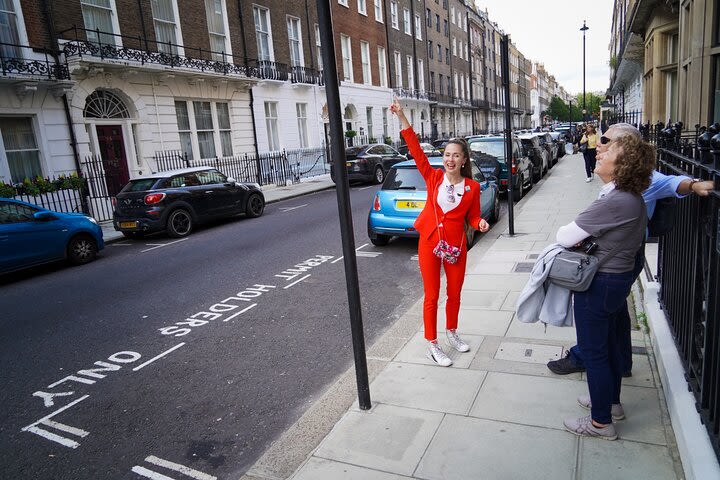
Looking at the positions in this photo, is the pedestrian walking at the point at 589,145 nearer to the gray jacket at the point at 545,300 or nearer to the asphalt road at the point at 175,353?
the asphalt road at the point at 175,353

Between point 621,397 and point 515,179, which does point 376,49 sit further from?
point 621,397

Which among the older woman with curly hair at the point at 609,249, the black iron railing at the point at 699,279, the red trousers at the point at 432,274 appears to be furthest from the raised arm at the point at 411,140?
the black iron railing at the point at 699,279

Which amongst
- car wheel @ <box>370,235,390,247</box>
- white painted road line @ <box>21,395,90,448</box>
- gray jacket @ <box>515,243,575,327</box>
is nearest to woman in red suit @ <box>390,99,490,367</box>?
gray jacket @ <box>515,243,575,327</box>

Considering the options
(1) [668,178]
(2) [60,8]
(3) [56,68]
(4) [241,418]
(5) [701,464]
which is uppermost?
(2) [60,8]

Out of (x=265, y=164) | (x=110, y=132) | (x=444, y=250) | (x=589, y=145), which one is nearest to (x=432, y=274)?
(x=444, y=250)

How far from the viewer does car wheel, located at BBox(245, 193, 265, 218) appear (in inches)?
562

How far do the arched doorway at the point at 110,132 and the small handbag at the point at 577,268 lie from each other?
1672 cm

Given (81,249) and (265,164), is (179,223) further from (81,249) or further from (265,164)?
(265,164)

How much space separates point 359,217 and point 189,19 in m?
13.1

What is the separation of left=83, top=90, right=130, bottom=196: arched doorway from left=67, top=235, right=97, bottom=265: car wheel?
743 cm

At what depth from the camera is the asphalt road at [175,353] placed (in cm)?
340

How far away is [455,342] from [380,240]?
4981mm

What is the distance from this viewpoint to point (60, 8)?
50.2 ft

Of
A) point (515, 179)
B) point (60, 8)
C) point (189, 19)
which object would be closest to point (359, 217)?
point (515, 179)
